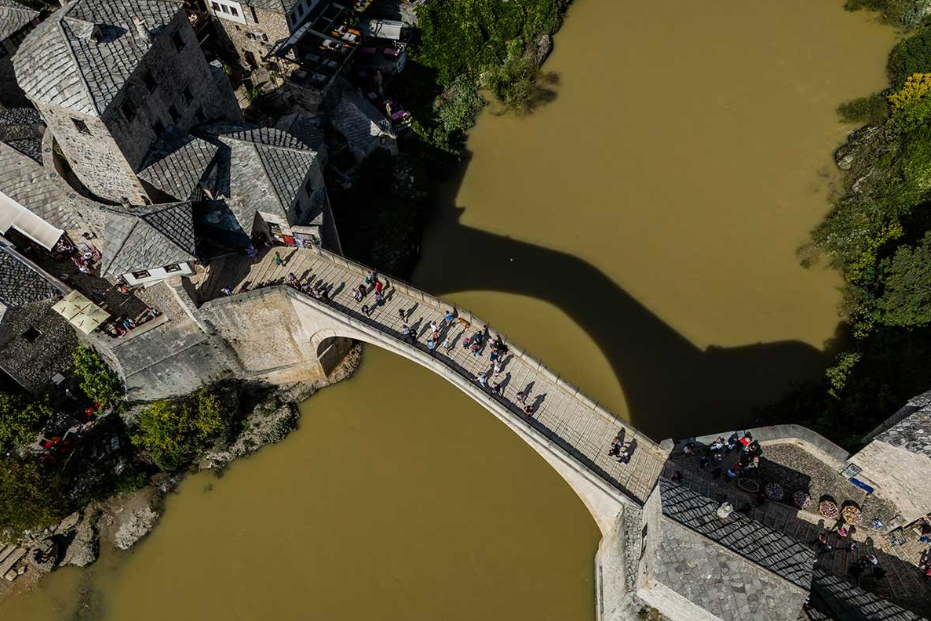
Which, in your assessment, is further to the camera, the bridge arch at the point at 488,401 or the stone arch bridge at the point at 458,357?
the stone arch bridge at the point at 458,357

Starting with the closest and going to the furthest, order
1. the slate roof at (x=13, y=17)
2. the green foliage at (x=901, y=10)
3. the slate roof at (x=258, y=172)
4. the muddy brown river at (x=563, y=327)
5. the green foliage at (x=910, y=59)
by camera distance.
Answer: the slate roof at (x=258, y=172)
the muddy brown river at (x=563, y=327)
the slate roof at (x=13, y=17)
the green foliage at (x=910, y=59)
the green foliage at (x=901, y=10)

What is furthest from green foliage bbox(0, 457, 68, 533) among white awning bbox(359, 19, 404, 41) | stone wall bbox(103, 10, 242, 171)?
white awning bbox(359, 19, 404, 41)

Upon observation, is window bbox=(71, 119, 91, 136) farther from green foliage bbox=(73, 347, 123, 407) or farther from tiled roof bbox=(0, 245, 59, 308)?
green foliage bbox=(73, 347, 123, 407)

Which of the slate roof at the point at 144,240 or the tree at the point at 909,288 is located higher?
the tree at the point at 909,288

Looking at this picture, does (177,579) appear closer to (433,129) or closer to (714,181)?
(433,129)

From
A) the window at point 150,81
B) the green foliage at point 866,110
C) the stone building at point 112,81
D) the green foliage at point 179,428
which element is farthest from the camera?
the green foliage at point 866,110

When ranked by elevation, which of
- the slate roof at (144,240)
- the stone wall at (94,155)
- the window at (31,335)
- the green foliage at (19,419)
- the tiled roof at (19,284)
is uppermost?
the stone wall at (94,155)

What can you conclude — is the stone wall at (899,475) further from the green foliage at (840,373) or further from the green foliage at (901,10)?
the green foliage at (901,10)

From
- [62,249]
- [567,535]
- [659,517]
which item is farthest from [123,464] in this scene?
[659,517]

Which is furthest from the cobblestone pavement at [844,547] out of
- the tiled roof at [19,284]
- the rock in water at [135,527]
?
the tiled roof at [19,284]
